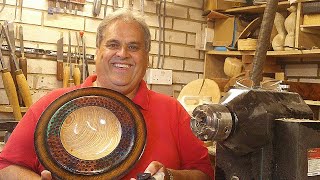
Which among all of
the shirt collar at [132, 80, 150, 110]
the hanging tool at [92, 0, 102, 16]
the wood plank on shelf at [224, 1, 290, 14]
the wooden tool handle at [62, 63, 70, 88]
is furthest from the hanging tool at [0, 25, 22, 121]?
the wood plank on shelf at [224, 1, 290, 14]

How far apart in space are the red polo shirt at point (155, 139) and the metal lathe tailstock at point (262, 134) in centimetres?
49

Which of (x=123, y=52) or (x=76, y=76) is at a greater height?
(x=123, y=52)

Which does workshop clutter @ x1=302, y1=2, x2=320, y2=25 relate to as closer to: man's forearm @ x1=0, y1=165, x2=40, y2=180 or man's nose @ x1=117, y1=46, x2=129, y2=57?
man's nose @ x1=117, y1=46, x2=129, y2=57

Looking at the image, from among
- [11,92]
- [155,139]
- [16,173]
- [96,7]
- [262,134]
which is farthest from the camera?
[96,7]

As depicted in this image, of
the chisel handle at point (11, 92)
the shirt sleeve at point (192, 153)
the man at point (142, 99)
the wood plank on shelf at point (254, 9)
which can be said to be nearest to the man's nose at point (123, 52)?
the man at point (142, 99)

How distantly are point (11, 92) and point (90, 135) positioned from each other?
133cm

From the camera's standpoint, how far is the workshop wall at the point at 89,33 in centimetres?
274

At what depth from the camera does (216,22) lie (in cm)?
349

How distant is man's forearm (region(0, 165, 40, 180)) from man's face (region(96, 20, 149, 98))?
1.30 feet

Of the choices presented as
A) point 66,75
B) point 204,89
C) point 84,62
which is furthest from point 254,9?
point 66,75

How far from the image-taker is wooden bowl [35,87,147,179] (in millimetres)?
1192

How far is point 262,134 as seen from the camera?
878 millimetres

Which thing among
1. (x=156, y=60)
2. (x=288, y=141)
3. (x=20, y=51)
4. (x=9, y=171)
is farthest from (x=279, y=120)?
(x=156, y=60)

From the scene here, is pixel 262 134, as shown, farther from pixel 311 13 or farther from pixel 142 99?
pixel 311 13
